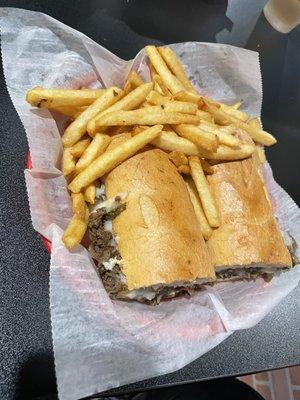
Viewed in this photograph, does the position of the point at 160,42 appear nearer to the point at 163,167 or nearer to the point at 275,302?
the point at 163,167

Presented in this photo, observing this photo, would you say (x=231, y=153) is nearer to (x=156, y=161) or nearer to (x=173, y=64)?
(x=156, y=161)

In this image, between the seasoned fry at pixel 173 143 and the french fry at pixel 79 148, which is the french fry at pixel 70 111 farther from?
the seasoned fry at pixel 173 143

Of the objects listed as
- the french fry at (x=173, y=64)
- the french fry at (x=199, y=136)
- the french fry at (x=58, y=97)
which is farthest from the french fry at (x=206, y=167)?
the french fry at (x=58, y=97)

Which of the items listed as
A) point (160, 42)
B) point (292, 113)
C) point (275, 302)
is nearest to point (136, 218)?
point (275, 302)

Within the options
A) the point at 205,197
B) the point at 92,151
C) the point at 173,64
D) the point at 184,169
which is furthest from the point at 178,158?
the point at 173,64

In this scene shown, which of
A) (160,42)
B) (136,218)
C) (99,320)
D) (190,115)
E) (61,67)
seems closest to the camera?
(99,320)

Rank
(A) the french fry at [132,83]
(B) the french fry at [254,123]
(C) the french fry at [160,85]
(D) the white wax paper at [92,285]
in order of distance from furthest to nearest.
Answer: (B) the french fry at [254,123] < (C) the french fry at [160,85] < (A) the french fry at [132,83] < (D) the white wax paper at [92,285]

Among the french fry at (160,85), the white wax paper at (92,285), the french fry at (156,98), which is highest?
the french fry at (156,98)
